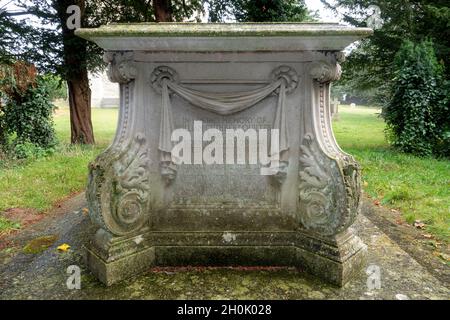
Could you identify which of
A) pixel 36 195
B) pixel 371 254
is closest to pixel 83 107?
pixel 36 195

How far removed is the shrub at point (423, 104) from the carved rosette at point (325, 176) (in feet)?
23.2

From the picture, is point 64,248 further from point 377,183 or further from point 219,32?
point 377,183

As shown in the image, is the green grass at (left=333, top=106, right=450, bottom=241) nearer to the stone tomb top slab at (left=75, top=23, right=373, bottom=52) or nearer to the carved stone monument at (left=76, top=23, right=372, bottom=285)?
the carved stone monument at (left=76, top=23, right=372, bottom=285)

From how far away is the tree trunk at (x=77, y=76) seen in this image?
910 centimetres

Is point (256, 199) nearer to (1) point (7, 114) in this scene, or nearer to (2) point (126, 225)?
(2) point (126, 225)

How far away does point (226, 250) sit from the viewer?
8.94 feet

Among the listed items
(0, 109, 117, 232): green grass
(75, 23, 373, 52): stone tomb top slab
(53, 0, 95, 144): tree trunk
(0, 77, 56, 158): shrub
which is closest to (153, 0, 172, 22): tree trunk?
(53, 0, 95, 144): tree trunk

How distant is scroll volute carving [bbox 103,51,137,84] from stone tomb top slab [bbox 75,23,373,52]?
3.0 inches

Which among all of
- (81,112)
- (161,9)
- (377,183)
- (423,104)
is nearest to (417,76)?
(423,104)

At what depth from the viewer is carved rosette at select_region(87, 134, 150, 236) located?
8.09 feet

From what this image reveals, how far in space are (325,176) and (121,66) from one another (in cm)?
175
